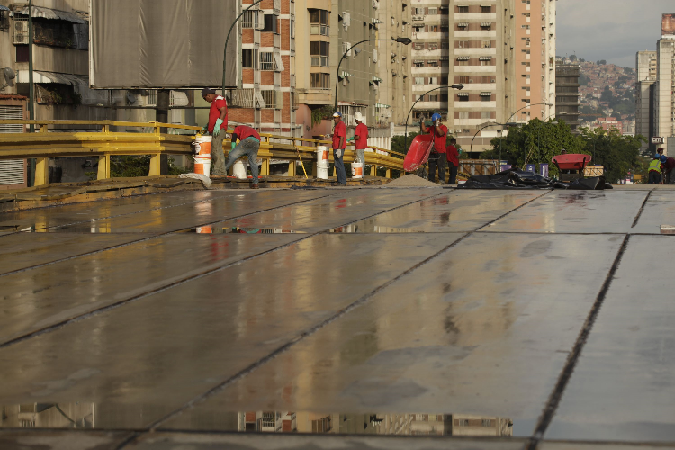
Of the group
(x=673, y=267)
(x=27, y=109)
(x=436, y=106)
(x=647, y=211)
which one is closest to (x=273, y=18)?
(x=27, y=109)

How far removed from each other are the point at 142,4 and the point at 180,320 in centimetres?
3441

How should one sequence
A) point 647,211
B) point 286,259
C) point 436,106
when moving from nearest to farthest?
point 286,259
point 647,211
point 436,106

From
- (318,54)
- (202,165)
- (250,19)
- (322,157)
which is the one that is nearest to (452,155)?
(322,157)

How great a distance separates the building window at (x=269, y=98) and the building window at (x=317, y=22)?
1123cm

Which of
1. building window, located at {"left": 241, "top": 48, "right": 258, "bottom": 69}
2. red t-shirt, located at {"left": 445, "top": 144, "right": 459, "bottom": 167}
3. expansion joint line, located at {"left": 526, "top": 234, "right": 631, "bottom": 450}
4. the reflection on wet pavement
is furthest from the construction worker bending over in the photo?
building window, located at {"left": 241, "top": 48, "right": 258, "bottom": 69}

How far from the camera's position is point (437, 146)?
2619 centimetres

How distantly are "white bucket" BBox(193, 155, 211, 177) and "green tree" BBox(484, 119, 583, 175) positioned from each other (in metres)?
122

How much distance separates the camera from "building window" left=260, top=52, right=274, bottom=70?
7669 cm

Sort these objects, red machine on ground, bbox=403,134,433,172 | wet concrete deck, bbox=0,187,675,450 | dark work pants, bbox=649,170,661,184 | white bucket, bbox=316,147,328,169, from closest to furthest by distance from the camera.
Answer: wet concrete deck, bbox=0,187,675,450 < red machine on ground, bbox=403,134,433,172 < white bucket, bbox=316,147,328,169 < dark work pants, bbox=649,170,661,184

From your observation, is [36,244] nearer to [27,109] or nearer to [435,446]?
[435,446]


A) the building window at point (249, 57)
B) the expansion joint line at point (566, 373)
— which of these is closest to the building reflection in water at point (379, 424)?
the expansion joint line at point (566, 373)

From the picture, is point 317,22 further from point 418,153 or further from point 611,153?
point 611,153

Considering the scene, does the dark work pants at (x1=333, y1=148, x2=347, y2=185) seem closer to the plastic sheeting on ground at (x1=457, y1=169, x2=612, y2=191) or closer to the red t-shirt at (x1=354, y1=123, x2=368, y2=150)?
the red t-shirt at (x1=354, y1=123, x2=368, y2=150)

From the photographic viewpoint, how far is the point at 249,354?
20.5ft
